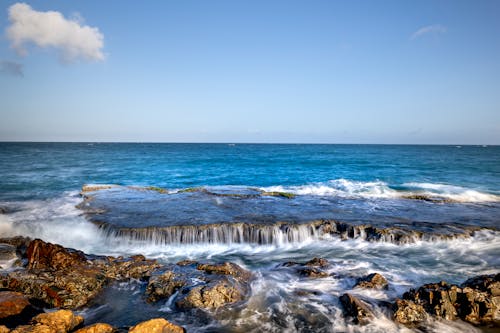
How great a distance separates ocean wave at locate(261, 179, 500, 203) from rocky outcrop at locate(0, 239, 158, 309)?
1678 centimetres

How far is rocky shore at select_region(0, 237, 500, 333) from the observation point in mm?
5977

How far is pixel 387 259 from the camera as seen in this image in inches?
446

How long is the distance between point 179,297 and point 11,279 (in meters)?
4.37

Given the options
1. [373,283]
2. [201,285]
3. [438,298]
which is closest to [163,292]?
[201,285]

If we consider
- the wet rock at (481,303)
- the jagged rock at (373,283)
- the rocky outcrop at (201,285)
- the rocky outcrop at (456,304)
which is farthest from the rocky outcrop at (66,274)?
the wet rock at (481,303)

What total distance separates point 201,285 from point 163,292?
101 centimetres

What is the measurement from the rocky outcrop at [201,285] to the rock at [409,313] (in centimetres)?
369

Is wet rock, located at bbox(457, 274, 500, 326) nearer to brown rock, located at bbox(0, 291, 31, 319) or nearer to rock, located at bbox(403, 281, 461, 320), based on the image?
rock, located at bbox(403, 281, 461, 320)

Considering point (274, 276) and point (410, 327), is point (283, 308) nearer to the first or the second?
point (274, 276)

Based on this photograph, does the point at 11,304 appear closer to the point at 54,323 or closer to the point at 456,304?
the point at 54,323

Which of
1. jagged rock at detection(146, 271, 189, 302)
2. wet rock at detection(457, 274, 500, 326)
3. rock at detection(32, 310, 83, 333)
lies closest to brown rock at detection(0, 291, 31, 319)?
rock at detection(32, 310, 83, 333)

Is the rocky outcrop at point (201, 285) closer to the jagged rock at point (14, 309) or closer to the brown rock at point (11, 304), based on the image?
the jagged rock at point (14, 309)

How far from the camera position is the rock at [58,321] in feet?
17.5

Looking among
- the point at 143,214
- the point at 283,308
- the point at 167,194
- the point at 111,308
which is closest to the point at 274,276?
the point at 283,308
